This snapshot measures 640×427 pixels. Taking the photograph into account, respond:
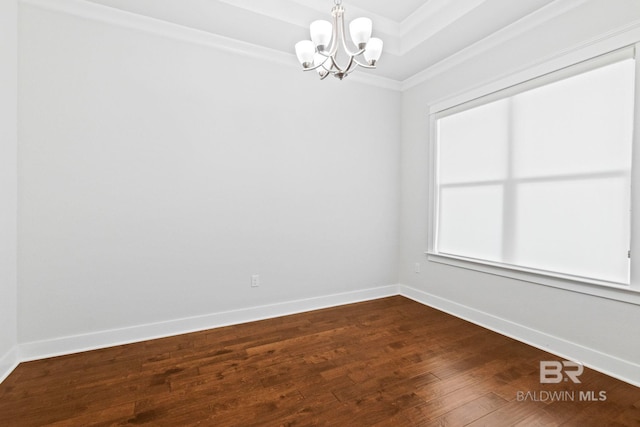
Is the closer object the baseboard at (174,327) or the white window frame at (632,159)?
the white window frame at (632,159)

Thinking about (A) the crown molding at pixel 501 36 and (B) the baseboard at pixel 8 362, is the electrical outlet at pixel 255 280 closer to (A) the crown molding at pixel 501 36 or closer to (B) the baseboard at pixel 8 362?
(B) the baseboard at pixel 8 362

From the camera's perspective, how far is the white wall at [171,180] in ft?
7.52

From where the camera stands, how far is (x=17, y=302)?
87.0 inches

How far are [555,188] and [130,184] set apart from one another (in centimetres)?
369

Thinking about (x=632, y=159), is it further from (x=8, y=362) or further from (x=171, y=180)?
(x=8, y=362)

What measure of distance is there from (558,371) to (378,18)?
3.52m

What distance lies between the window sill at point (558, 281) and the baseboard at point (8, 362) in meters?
3.98

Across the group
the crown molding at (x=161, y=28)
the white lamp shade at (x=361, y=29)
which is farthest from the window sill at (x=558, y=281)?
the crown molding at (x=161, y=28)

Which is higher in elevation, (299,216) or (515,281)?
(299,216)

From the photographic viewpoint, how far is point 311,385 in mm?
1915

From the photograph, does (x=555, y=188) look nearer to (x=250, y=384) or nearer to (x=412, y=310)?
(x=412, y=310)

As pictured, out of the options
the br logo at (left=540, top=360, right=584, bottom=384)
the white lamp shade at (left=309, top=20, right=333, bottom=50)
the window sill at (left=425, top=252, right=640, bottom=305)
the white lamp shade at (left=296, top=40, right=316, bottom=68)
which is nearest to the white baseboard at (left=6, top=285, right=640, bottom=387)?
the br logo at (left=540, top=360, right=584, bottom=384)

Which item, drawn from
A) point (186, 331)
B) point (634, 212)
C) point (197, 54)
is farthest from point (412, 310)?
point (197, 54)

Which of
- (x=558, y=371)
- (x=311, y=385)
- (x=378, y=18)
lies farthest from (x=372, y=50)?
(x=558, y=371)
